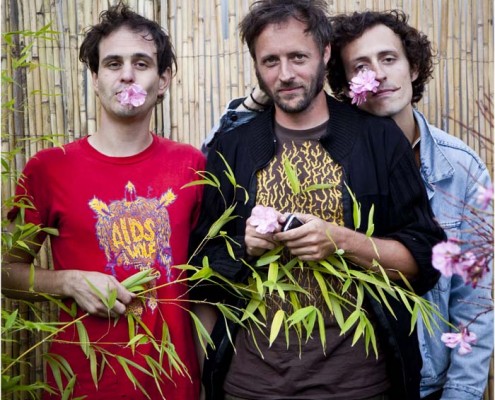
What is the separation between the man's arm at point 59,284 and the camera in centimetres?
235

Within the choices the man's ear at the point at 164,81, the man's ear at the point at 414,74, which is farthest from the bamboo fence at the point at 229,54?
the man's ear at the point at 164,81

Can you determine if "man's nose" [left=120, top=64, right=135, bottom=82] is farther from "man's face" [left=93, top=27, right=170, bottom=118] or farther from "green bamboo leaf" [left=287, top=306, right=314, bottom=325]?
"green bamboo leaf" [left=287, top=306, right=314, bottom=325]

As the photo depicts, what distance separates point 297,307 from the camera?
231 cm

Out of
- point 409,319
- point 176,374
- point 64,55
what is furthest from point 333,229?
point 64,55

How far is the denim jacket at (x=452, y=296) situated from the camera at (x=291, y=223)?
638 millimetres

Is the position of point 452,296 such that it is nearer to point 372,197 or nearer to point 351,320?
point 372,197

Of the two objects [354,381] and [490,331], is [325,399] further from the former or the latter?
[490,331]

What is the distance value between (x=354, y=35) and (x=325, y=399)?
119 centimetres

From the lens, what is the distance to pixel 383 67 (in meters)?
2.72

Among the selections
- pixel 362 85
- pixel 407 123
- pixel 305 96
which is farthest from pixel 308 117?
pixel 407 123

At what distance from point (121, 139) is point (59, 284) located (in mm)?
493

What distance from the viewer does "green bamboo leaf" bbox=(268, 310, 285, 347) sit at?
221cm

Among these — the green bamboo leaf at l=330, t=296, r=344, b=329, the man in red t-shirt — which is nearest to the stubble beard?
the man in red t-shirt

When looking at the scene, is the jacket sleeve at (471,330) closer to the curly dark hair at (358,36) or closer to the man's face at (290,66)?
the curly dark hair at (358,36)
